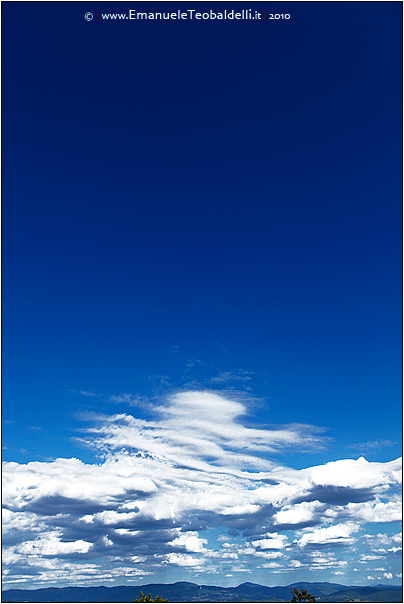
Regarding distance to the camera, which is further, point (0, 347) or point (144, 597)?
point (144, 597)

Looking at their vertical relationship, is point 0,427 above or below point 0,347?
below

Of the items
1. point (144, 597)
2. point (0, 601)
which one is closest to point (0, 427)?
point (0, 601)

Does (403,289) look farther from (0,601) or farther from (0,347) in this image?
(0,601)

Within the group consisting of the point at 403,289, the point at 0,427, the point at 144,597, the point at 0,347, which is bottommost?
the point at 144,597

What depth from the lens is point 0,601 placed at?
75.8 m

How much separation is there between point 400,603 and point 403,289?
4942 cm

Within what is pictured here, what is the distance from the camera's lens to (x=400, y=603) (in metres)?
72.6

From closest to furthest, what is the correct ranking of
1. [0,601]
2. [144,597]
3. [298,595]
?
1. [0,601]
2. [298,595]
3. [144,597]

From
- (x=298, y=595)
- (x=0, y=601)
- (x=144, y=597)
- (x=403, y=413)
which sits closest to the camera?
(x=403, y=413)

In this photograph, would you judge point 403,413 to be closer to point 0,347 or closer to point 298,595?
point 0,347

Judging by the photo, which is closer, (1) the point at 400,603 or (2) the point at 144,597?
(1) the point at 400,603

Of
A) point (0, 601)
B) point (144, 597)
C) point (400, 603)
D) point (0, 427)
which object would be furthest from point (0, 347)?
point (144, 597)

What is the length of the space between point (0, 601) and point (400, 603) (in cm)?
6446

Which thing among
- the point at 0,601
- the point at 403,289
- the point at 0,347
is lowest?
the point at 0,601
